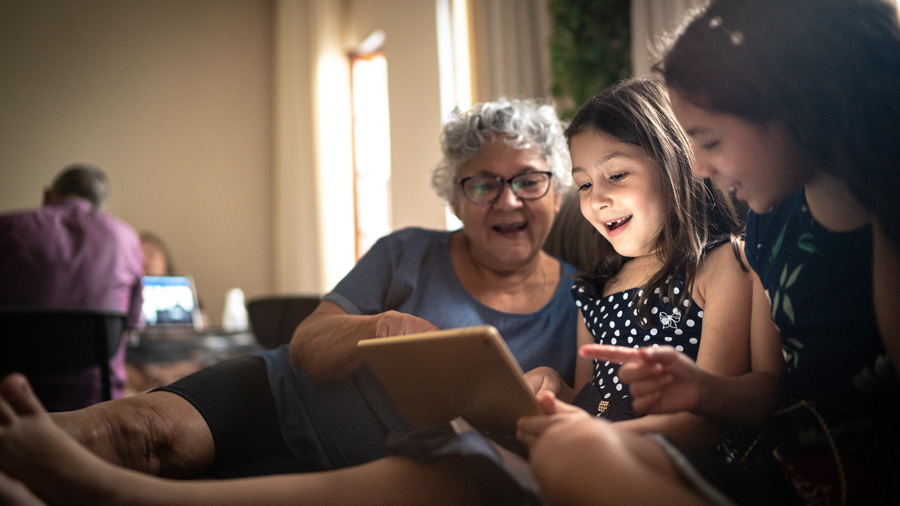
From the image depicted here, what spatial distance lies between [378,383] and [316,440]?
161 millimetres

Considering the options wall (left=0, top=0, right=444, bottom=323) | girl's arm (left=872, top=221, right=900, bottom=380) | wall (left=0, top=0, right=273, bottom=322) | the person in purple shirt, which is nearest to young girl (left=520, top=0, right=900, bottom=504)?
girl's arm (left=872, top=221, right=900, bottom=380)

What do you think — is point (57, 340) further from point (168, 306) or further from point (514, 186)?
point (168, 306)

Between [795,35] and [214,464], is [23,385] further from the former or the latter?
[795,35]

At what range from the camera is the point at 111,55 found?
5.73 metres

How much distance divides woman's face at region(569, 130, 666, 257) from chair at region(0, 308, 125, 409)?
5.59ft

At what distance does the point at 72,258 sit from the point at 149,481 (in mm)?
2519

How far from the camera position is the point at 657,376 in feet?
2.90

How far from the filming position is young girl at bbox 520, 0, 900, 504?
2.45 ft

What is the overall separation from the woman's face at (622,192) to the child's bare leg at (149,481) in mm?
570

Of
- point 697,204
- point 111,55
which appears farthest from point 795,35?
point 111,55

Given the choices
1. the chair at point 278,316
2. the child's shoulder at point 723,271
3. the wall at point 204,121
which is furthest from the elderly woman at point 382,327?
the wall at point 204,121

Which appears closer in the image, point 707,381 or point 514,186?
point 707,381

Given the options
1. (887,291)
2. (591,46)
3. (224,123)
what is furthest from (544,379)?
(224,123)

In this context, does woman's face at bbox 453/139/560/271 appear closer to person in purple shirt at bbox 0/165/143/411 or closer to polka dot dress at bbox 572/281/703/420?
polka dot dress at bbox 572/281/703/420
